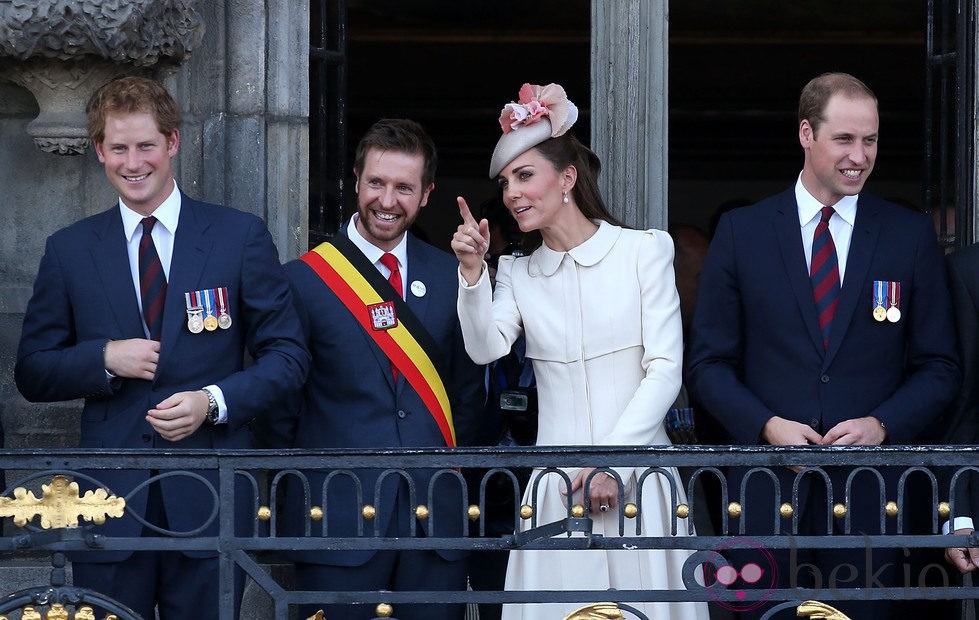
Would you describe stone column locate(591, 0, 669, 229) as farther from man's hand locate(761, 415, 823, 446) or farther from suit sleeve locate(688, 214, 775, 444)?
man's hand locate(761, 415, 823, 446)

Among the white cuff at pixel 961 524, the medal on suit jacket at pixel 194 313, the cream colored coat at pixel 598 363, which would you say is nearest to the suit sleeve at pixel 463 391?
the cream colored coat at pixel 598 363

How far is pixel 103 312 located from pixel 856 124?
2038 mm

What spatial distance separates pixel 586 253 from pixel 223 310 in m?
1.00

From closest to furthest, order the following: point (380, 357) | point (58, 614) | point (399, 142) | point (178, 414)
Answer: point (58, 614), point (178, 414), point (380, 357), point (399, 142)

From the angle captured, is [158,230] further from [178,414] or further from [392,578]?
[392,578]

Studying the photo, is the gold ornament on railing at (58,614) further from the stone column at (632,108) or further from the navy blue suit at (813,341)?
the stone column at (632,108)

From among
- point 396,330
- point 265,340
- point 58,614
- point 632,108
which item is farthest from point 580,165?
point 58,614

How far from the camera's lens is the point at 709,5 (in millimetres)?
11453

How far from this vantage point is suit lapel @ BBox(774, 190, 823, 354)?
4.80 meters

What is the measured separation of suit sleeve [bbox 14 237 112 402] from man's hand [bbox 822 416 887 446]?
1852 mm

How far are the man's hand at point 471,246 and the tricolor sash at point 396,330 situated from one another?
29 centimetres

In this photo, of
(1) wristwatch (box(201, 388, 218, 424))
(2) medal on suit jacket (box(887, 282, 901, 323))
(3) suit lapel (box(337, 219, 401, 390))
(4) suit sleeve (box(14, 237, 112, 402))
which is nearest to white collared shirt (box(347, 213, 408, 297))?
A: (3) suit lapel (box(337, 219, 401, 390))

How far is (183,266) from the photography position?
4.71m

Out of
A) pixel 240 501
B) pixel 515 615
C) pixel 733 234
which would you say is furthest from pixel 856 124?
pixel 240 501
